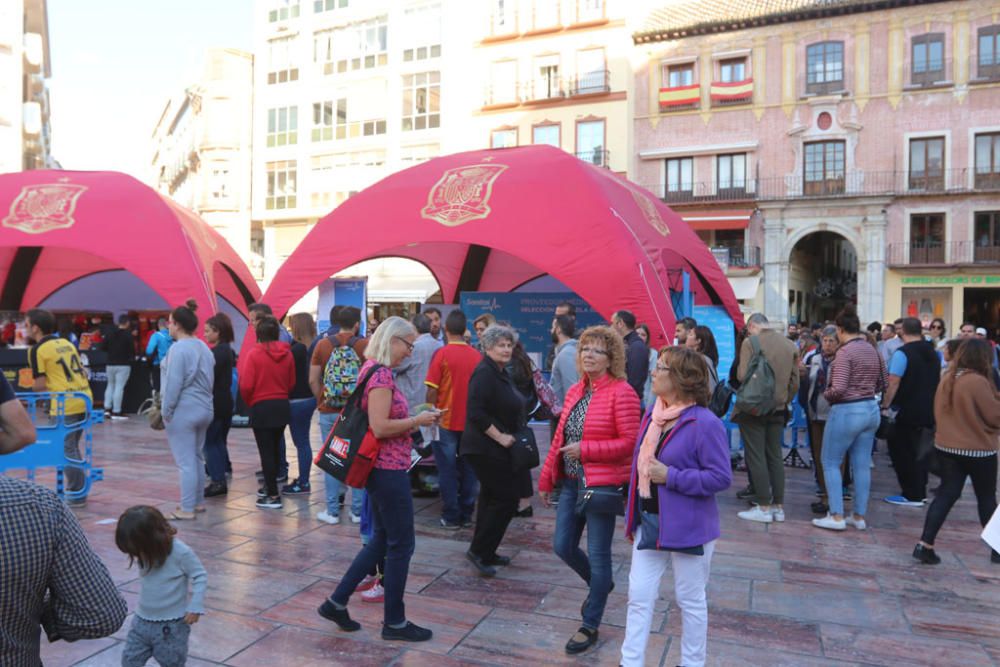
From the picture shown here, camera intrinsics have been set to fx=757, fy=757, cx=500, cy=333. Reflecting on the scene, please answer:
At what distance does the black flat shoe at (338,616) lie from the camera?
4012 millimetres

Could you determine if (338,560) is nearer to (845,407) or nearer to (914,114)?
(845,407)

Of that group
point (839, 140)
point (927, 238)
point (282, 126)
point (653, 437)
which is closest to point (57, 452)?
point (653, 437)

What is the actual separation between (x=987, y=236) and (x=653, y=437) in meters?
29.2

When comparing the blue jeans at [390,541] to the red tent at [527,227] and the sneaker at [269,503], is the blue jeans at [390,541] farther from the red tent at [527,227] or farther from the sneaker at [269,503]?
the red tent at [527,227]

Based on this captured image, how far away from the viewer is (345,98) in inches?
1359

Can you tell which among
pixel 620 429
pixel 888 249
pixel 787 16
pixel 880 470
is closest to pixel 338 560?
pixel 620 429

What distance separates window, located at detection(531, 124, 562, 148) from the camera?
31703mm

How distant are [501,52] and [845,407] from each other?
97.4 feet

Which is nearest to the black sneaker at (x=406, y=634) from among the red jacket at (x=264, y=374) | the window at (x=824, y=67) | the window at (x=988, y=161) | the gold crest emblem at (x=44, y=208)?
the red jacket at (x=264, y=374)

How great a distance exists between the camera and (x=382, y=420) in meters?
3.88

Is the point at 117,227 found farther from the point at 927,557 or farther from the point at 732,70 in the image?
the point at 732,70

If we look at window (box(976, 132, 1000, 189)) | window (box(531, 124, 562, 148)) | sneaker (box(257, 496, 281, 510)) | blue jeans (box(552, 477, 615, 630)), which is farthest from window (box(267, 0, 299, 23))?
blue jeans (box(552, 477, 615, 630))

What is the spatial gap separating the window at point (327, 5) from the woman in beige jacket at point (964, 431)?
3484 centimetres

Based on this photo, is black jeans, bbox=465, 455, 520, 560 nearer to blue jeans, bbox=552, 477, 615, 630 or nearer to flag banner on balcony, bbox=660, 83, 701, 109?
blue jeans, bbox=552, 477, 615, 630
